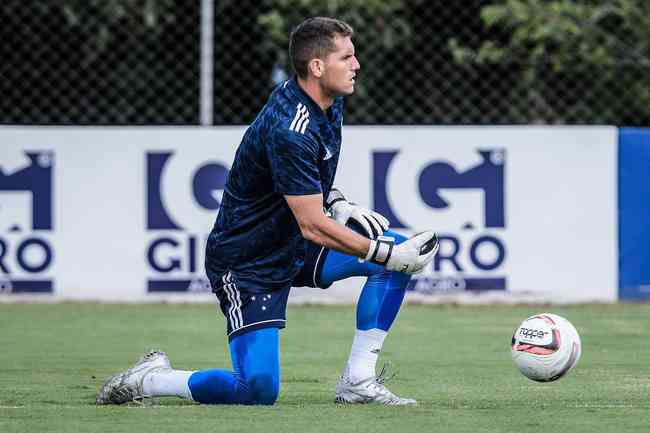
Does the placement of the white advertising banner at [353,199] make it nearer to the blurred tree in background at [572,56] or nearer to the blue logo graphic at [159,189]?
the blue logo graphic at [159,189]

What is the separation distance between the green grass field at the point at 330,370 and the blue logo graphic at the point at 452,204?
0.24 m

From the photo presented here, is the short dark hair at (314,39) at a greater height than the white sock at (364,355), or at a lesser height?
greater

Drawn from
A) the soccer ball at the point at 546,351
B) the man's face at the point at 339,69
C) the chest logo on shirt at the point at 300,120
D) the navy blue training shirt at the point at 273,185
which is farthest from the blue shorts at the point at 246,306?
the soccer ball at the point at 546,351

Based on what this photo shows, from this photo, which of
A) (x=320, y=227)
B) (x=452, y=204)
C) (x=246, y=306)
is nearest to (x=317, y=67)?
(x=320, y=227)

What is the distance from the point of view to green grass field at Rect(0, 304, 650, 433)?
571 centimetres

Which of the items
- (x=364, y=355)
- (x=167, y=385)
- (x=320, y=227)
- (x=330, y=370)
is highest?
(x=320, y=227)

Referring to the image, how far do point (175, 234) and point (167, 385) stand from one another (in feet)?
15.8

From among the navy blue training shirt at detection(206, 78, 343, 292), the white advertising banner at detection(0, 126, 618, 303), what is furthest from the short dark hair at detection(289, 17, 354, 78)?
the white advertising banner at detection(0, 126, 618, 303)

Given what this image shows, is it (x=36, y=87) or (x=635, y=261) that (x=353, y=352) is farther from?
(x=36, y=87)

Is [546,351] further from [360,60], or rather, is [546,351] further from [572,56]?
[572,56]

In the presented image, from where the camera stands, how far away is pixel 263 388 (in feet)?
20.3

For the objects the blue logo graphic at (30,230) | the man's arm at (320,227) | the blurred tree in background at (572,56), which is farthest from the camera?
the blurred tree in background at (572,56)

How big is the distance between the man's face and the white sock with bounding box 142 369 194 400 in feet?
4.76

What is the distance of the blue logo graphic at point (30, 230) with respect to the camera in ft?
35.9
